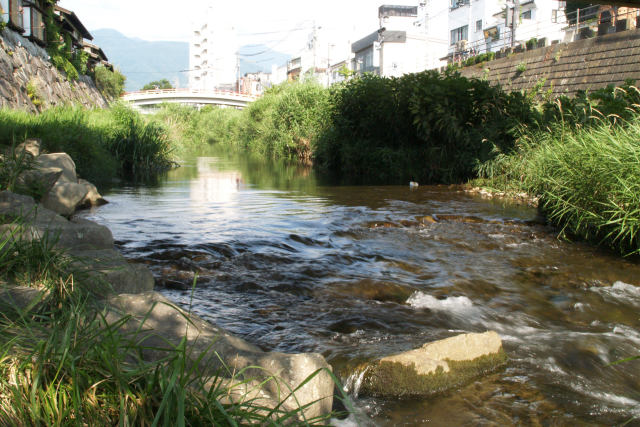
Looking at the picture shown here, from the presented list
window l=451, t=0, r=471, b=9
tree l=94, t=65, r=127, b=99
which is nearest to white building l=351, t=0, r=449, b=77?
window l=451, t=0, r=471, b=9

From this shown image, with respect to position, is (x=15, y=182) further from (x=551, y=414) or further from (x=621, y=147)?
(x=621, y=147)

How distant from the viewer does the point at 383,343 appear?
12.5 ft

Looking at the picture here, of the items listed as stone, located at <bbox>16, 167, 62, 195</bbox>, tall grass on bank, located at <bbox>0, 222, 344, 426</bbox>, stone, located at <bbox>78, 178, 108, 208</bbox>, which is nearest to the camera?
tall grass on bank, located at <bbox>0, 222, 344, 426</bbox>

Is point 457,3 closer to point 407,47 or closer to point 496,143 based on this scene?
point 407,47

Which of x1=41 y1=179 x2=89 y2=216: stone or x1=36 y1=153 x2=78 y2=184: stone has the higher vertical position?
x1=36 y1=153 x2=78 y2=184: stone

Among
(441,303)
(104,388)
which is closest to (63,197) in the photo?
(441,303)

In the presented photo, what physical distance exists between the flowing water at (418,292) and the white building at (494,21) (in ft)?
118

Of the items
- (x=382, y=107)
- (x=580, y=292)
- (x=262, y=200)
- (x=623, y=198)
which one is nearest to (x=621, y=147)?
(x=623, y=198)

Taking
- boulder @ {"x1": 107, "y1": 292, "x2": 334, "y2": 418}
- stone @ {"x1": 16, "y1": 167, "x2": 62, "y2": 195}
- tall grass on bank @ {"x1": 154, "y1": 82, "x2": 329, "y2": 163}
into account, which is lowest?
boulder @ {"x1": 107, "y1": 292, "x2": 334, "y2": 418}

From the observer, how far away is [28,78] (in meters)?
23.2

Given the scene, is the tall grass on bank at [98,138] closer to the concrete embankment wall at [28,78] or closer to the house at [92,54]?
the concrete embankment wall at [28,78]

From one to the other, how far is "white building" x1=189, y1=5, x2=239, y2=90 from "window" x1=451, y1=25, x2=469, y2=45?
68.7 metres

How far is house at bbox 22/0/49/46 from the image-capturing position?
84.9 ft

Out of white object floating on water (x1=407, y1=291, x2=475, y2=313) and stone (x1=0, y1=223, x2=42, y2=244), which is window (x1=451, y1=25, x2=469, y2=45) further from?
stone (x1=0, y1=223, x2=42, y2=244)
